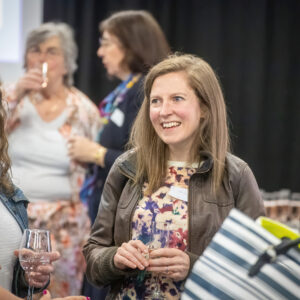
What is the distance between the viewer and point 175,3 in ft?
16.0

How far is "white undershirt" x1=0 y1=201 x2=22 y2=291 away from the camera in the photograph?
197 cm

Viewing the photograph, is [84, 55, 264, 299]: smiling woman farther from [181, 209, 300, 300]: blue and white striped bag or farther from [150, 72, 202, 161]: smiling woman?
[181, 209, 300, 300]: blue and white striped bag

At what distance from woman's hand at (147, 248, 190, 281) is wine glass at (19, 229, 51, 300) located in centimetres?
33

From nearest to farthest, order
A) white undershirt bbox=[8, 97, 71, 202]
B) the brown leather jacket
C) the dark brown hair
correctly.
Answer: the brown leather jacket < the dark brown hair < white undershirt bbox=[8, 97, 71, 202]

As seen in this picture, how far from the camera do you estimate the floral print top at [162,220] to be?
203 centimetres

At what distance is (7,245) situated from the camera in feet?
6.48

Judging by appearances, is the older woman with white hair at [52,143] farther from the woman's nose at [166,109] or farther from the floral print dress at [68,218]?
the woman's nose at [166,109]

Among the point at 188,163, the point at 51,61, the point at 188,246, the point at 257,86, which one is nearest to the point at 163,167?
the point at 188,163

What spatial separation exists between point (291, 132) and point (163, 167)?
3.00 metres

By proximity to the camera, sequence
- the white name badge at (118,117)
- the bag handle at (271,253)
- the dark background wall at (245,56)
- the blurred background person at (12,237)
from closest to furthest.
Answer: the bag handle at (271,253)
the blurred background person at (12,237)
the white name badge at (118,117)
the dark background wall at (245,56)

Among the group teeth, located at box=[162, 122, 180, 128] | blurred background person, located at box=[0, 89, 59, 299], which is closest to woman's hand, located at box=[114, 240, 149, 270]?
blurred background person, located at box=[0, 89, 59, 299]

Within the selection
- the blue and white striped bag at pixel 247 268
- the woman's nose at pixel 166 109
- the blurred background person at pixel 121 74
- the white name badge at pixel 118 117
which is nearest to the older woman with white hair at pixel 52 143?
the blurred background person at pixel 121 74

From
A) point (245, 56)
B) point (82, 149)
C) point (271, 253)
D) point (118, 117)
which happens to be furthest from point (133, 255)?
point (245, 56)

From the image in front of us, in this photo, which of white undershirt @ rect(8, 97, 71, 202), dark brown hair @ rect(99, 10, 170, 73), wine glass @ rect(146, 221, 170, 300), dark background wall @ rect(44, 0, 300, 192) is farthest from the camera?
dark background wall @ rect(44, 0, 300, 192)
